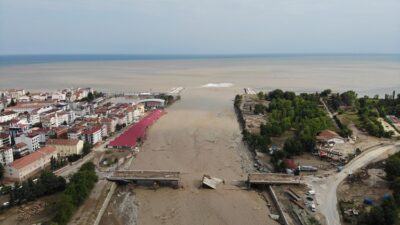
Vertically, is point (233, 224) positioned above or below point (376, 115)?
below

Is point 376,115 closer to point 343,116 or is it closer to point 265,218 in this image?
point 343,116

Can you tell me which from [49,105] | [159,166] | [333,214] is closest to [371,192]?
[333,214]

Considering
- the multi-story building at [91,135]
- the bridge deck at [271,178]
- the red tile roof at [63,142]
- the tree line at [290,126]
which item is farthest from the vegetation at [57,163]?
the tree line at [290,126]

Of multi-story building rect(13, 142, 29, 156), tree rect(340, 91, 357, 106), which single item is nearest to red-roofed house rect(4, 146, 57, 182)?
multi-story building rect(13, 142, 29, 156)

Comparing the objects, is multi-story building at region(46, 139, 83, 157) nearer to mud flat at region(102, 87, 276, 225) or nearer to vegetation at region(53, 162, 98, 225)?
mud flat at region(102, 87, 276, 225)

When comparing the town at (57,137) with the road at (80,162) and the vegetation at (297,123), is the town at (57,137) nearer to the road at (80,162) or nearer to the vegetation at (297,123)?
the road at (80,162)

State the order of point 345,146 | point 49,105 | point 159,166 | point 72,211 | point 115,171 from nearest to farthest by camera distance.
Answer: point 72,211
point 115,171
point 159,166
point 345,146
point 49,105

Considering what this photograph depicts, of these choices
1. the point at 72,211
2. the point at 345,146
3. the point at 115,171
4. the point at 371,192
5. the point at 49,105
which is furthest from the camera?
the point at 49,105

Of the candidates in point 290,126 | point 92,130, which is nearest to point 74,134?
point 92,130
